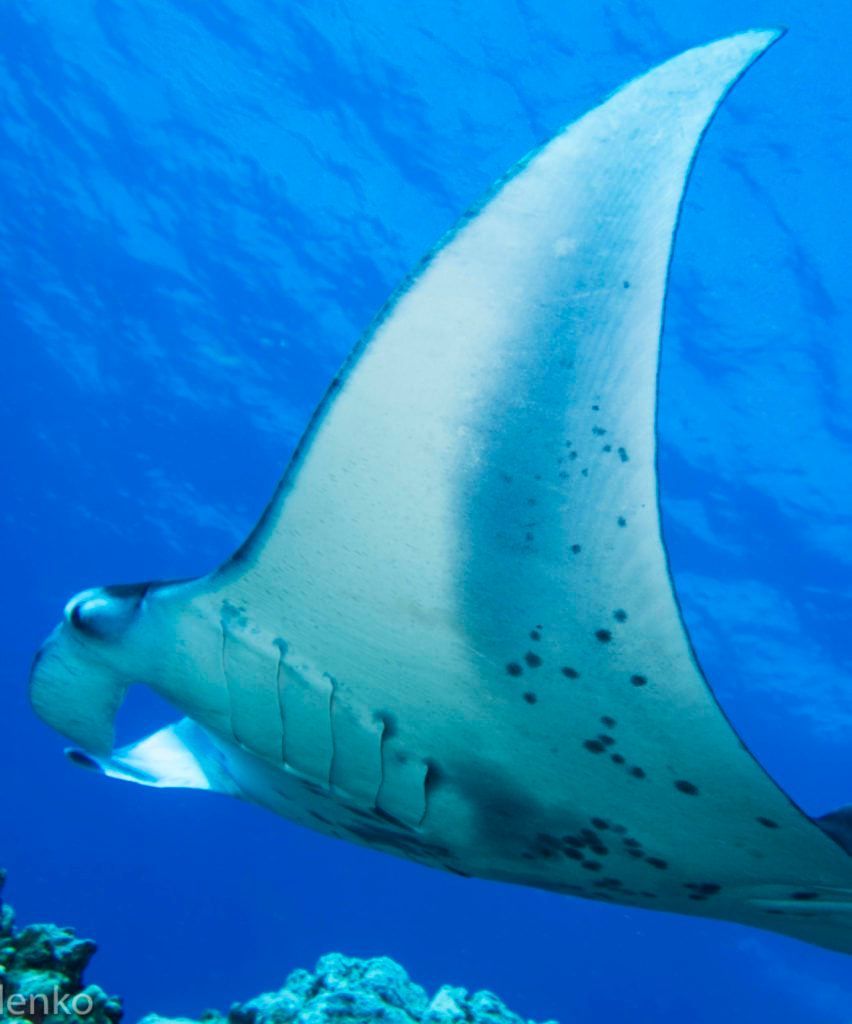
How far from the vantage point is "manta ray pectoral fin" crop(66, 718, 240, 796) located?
283cm

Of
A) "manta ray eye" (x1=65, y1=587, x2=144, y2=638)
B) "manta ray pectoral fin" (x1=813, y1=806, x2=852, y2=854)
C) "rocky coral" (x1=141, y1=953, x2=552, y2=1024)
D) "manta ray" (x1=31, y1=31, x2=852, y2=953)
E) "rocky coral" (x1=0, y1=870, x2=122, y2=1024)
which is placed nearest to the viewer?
"manta ray" (x1=31, y1=31, x2=852, y2=953)

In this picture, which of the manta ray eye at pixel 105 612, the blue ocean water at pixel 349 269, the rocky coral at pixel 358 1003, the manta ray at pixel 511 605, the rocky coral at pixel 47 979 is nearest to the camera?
the manta ray at pixel 511 605

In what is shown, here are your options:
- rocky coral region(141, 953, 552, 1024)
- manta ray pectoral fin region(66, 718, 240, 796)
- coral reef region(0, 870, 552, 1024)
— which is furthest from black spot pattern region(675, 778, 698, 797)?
rocky coral region(141, 953, 552, 1024)

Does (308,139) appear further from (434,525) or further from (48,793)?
(48,793)

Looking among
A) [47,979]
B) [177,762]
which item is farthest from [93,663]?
[47,979]

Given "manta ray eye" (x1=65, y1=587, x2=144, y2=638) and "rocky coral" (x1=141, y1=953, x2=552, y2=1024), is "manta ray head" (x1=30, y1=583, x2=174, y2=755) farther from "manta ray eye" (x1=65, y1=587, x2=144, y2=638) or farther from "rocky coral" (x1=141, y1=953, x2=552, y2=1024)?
"rocky coral" (x1=141, y1=953, x2=552, y2=1024)

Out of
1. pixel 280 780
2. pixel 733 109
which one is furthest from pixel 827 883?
pixel 733 109

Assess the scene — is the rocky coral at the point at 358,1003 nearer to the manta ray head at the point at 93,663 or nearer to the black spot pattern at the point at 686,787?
the manta ray head at the point at 93,663

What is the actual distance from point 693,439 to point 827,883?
46.1ft

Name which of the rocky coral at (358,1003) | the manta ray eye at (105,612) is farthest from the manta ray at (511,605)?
the rocky coral at (358,1003)

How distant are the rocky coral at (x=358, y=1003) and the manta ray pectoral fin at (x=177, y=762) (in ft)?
4.95

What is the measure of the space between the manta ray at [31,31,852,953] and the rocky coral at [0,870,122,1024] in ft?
3.52

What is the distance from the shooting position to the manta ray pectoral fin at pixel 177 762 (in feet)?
9.28

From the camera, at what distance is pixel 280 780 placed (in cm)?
260
